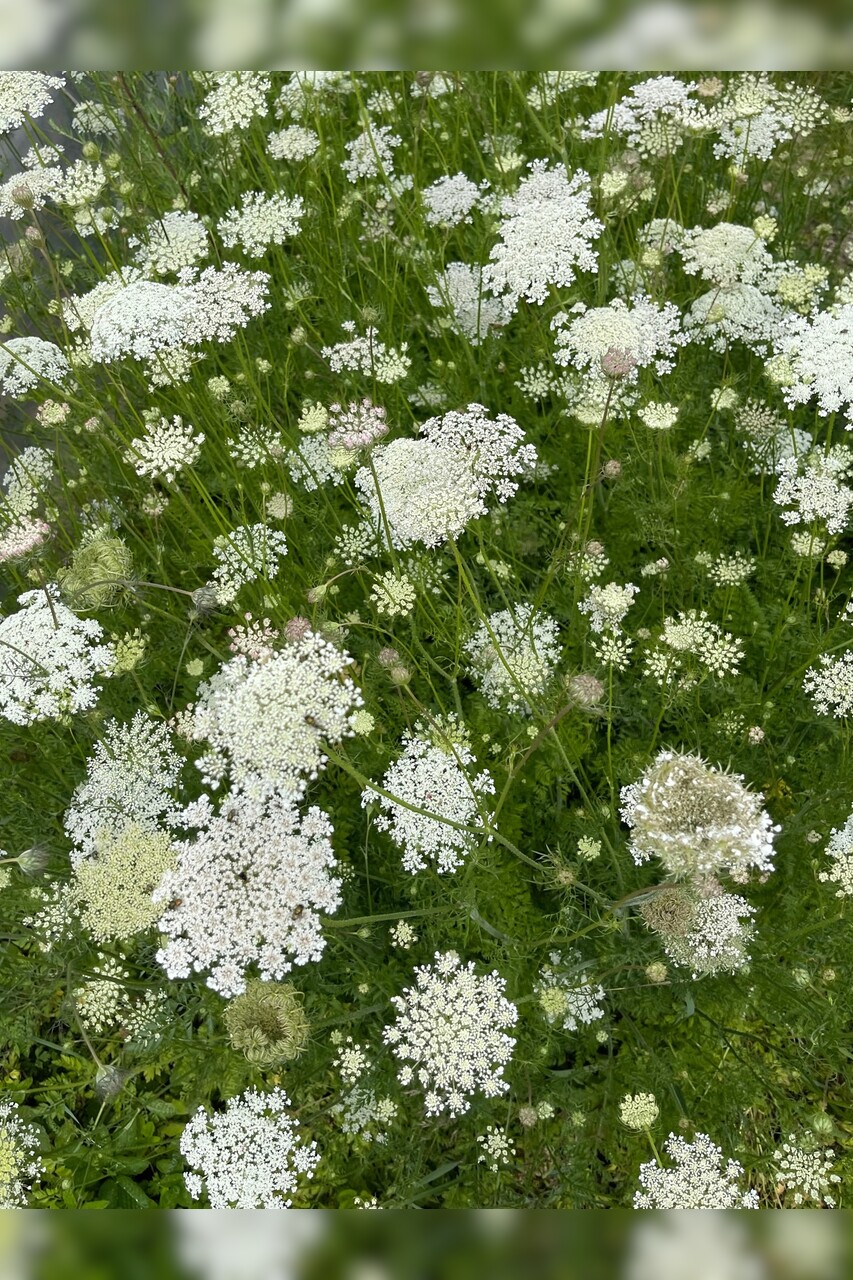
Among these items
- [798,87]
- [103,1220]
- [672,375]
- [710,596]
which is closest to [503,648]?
[710,596]

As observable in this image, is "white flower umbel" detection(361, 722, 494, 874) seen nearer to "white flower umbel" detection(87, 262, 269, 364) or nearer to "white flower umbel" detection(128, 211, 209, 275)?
"white flower umbel" detection(87, 262, 269, 364)

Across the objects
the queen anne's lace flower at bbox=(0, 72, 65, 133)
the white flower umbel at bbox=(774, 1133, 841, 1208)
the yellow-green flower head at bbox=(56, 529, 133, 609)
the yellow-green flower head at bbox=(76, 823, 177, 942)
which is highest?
the queen anne's lace flower at bbox=(0, 72, 65, 133)

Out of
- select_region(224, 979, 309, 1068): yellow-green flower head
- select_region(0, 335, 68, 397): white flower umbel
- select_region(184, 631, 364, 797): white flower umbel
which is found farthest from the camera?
select_region(0, 335, 68, 397): white flower umbel

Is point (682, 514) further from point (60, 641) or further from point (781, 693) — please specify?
point (60, 641)

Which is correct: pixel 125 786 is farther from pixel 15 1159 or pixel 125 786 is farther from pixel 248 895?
pixel 15 1159

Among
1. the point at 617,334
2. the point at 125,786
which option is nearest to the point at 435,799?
the point at 125,786

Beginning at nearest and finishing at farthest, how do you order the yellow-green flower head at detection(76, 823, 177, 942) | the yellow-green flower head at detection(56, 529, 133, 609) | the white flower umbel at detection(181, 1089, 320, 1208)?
1. the white flower umbel at detection(181, 1089, 320, 1208)
2. the yellow-green flower head at detection(76, 823, 177, 942)
3. the yellow-green flower head at detection(56, 529, 133, 609)

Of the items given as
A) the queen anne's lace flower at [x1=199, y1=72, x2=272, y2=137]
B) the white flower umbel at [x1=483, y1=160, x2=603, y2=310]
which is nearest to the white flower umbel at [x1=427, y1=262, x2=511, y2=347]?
the white flower umbel at [x1=483, y1=160, x2=603, y2=310]

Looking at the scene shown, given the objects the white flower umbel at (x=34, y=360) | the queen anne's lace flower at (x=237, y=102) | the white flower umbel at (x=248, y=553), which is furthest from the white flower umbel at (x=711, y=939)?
the queen anne's lace flower at (x=237, y=102)
